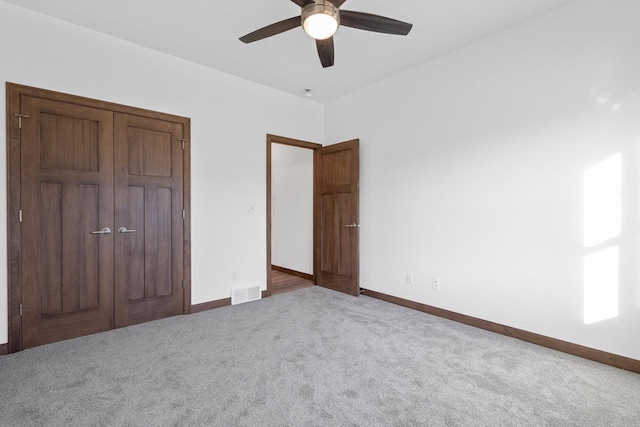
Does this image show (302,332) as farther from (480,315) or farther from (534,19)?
(534,19)

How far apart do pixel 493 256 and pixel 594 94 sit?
1.53m

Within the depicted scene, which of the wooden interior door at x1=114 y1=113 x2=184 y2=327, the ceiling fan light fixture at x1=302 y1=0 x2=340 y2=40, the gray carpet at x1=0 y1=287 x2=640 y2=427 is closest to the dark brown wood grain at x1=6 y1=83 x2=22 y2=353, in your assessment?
the gray carpet at x1=0 y1=287 x2=640 y2=427

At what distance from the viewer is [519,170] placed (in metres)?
2.77

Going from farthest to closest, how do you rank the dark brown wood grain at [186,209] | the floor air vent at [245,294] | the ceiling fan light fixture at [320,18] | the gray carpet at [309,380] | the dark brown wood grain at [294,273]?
the dark brown wood grain at [294,273] → the floor air vent at [245,294] → the dark brown wood grain at [186,209] → the ceiling fan light fixture at [320,18] → the gray carpet at [309,380]

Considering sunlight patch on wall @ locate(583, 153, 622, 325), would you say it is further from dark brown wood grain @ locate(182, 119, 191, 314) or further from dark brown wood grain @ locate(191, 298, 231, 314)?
dark brown wood grain @ locate(182, 119, 191, 314)

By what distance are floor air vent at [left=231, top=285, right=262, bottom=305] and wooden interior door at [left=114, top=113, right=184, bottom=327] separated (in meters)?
0.62

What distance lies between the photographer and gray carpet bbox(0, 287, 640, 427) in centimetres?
173

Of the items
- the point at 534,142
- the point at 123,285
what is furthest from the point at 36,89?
the point at 534,142

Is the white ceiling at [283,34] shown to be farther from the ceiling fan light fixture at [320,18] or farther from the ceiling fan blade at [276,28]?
the ceiling fan light fixture at [320,18]

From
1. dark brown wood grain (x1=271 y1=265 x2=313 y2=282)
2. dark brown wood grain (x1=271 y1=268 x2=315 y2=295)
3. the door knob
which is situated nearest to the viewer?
the door knob

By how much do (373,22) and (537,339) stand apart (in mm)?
2905

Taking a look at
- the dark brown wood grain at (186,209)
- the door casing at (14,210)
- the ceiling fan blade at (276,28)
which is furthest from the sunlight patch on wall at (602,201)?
the door casing at (14,210)

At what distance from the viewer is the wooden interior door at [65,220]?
257 cm

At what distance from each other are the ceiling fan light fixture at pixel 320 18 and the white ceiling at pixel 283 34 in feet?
2.11
